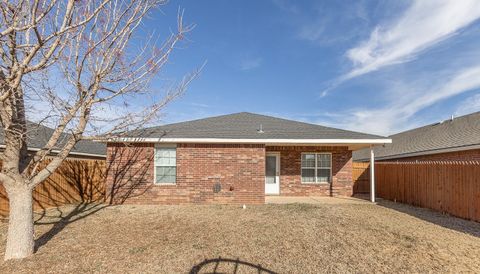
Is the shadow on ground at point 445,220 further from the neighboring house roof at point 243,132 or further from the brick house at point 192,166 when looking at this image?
the neighboring house roof at point 243,132

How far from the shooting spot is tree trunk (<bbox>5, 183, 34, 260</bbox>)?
17.2ft

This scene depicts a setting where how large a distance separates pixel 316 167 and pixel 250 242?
864cm

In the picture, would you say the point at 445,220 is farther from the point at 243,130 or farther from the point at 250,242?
the point at 243,130

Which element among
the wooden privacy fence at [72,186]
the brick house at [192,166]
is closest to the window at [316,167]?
the brick house at [192,166]

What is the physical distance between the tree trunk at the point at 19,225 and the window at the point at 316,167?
1112cm

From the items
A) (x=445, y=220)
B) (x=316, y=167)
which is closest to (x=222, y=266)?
(x=445, y=220)

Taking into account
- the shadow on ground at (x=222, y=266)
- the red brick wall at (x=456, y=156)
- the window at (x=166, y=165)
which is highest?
the red brick wall at (x=456, y=156)

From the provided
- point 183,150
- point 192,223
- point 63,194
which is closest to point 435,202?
point 192,223

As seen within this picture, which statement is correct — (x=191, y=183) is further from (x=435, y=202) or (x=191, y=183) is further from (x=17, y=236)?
(x=435, y=202)

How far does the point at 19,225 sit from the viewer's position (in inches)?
208

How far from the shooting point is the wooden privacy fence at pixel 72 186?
1011cm

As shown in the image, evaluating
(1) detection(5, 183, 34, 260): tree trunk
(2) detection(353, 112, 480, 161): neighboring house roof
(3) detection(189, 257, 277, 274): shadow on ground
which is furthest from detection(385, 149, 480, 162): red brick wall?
(1) detection(5, 183, 34, 260): tree trunk

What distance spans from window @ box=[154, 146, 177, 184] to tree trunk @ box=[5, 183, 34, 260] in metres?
5.90

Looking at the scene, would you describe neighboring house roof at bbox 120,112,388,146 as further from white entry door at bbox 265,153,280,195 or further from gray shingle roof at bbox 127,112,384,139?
white entry door at bbox 265,153,280,195
